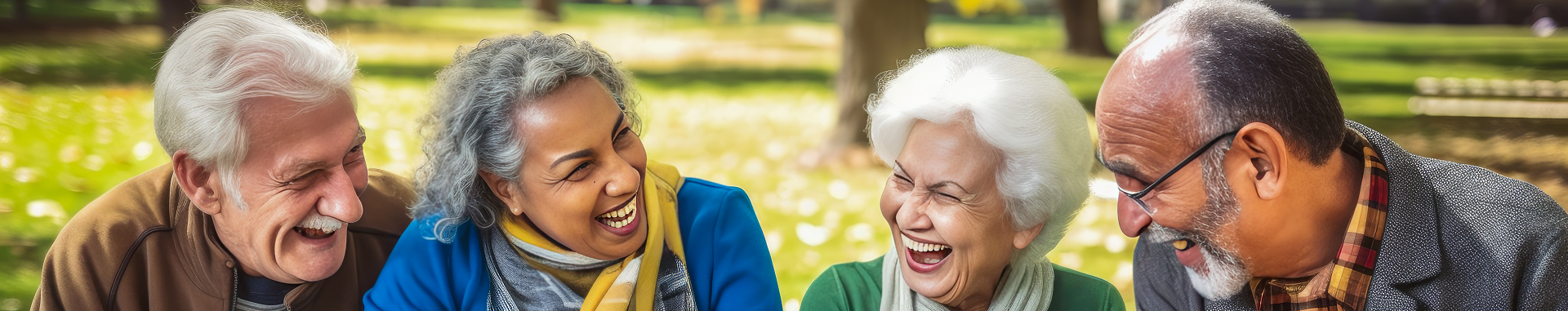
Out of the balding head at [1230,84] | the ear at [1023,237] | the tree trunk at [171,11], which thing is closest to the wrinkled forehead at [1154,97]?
the balding head at [1230,84]

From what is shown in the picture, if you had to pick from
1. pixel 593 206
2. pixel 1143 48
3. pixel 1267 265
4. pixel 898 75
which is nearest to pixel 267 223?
pixel 593 206

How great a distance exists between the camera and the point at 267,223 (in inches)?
96.1

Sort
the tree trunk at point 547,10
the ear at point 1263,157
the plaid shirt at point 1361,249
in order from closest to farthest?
the ear at point 1263,157
the plaid shirt at point 1361,249
the tree trunk at point 547,10

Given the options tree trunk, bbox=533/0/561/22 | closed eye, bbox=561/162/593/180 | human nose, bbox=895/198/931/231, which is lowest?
tree trunk, bbox=533/0/561/22

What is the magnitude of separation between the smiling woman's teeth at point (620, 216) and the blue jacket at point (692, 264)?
222 millimetres

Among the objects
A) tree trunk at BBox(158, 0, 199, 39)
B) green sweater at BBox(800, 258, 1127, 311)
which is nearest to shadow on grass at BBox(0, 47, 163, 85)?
tree trunk at BBox(158, 0, 199, 39)

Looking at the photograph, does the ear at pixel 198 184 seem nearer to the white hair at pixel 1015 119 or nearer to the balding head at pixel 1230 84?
the white hair at pixel 1015 119

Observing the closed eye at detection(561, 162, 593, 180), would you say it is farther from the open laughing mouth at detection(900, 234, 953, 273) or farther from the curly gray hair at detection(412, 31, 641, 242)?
the open laughing mouth at detection(900, 234, 953, 273)

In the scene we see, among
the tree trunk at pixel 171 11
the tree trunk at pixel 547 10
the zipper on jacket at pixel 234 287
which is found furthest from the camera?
the tree trunk at pixel 547 10

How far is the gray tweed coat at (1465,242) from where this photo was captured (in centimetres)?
201

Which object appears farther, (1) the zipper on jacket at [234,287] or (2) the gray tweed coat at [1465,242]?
(1) the zipper on jacket at [234,287]

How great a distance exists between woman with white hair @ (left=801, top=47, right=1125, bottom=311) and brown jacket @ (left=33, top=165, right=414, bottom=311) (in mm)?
1474

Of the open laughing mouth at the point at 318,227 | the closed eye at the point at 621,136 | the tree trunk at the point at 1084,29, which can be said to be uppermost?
the closed eye at the point at 621,136

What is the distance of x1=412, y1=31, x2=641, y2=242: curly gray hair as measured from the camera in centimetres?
227
